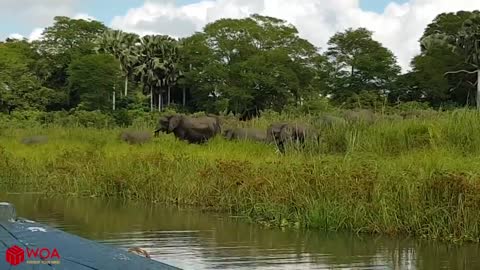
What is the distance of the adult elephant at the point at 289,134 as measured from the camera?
14.2 metres

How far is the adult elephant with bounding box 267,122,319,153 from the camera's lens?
46.7 ft

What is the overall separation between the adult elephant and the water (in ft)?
13.5

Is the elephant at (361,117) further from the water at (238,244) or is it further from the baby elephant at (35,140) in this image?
the baby elephant at (35,140)

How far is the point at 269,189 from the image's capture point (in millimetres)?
9812

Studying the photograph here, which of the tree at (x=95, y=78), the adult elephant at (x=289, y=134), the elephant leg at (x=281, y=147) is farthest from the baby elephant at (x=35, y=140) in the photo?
the tree at (x=95, y=78)

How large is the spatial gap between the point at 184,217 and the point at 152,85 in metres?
51.8

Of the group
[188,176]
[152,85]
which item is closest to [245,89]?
[152,85]

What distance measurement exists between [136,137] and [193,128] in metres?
1.69

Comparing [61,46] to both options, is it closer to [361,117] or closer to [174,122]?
[174,122]

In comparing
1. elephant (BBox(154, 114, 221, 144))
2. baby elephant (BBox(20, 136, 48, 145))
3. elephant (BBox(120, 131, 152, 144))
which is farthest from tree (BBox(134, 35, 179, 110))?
elephant (BBox(154, 114, 221, 144))

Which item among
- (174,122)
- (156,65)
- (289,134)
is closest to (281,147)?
(289,134)

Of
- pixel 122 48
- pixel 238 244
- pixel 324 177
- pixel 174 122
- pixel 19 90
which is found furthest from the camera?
pixel 122 48

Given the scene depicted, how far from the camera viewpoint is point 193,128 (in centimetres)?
1861

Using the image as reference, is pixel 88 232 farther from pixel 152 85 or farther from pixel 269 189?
pixel 152 85
